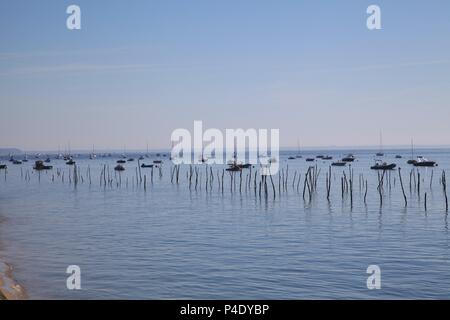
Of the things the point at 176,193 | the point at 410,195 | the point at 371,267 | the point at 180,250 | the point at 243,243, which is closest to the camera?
the point at 371,267

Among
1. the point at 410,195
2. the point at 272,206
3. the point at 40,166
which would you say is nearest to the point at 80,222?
the point at 272,206

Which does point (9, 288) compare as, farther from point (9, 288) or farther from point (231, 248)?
point (231, 248)

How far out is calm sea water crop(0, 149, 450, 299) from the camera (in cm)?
1705

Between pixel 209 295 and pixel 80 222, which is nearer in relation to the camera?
pixel 209 295

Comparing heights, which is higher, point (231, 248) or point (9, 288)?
point (9, 288)

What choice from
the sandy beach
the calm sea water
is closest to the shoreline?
the sandy beach

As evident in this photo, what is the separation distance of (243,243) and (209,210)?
Answer: 582 inches

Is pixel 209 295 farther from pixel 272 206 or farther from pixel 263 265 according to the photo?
pixel 272 206

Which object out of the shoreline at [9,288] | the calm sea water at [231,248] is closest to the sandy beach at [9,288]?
the shoreline at [9,288]

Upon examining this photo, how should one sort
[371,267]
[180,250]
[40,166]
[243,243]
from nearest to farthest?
[371,267] → [180,250] → [243,243] → [40,166]

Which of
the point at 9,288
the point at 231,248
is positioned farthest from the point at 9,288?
the point at 231,248

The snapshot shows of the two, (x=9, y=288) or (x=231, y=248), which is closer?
(x=9, y=288)

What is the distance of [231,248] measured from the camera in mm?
24016

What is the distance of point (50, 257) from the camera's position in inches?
872
